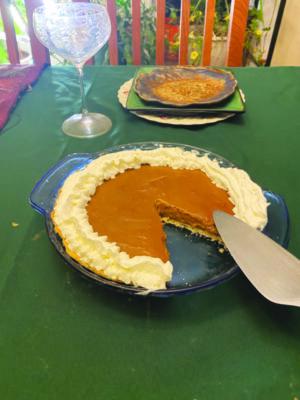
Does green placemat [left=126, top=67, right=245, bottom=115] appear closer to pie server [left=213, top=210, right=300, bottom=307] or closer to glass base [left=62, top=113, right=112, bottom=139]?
glass base [left=62, top=113, right=112, bottom=139]

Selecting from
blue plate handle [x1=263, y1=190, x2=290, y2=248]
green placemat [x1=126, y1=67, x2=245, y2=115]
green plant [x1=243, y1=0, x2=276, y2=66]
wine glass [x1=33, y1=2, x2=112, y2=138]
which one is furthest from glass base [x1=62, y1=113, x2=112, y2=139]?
green plant [x1=243, y1=0, x2=276, y2=66]

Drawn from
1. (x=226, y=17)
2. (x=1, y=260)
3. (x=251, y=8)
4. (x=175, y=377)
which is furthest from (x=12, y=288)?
(x=251, y=8)

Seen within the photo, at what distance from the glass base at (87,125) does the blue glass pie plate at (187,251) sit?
12.6 inches

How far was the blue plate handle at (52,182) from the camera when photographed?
83 centimetres

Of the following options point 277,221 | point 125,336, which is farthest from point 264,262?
point 125,336

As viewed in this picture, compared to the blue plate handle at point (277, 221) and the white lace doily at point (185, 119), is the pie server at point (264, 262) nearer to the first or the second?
the blue plate handle at point (277, 221)

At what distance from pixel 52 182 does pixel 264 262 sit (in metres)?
0.58

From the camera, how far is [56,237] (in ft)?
2.40

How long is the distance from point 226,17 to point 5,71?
212 centimetres

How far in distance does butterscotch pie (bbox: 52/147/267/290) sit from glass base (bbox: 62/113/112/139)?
295 millimetres

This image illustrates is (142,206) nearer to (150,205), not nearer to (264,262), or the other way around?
(150,205)

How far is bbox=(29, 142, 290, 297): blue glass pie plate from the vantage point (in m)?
0.62

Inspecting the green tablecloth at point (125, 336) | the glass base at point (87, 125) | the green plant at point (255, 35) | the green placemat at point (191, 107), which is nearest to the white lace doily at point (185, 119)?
the green placemat at point (191, 107)

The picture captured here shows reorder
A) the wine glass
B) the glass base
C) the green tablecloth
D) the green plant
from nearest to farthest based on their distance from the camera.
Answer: the green tablecloth < the wine glass < the glass base < the green plant
